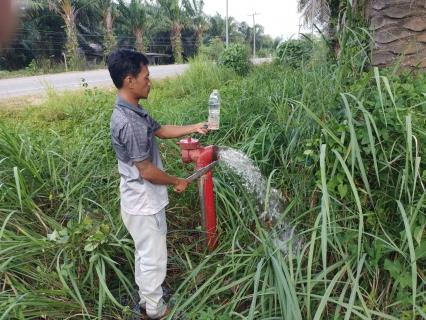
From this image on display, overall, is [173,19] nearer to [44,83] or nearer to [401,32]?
[44,83]

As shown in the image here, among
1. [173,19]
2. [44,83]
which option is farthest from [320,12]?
[173,19]

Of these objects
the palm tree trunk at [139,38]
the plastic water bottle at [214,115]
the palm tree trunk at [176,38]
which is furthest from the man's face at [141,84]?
the palm tree trunk at [176,38]

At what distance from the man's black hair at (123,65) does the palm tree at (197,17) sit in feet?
92.4

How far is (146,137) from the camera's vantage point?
1.73 metres

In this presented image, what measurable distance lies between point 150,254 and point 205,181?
59cm

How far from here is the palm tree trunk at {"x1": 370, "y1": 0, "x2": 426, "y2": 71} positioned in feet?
7.30

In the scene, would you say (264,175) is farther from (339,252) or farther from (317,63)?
(317,63)

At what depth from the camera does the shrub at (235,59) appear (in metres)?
7.74

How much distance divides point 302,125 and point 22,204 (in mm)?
2094

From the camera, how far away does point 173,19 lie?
3056cm

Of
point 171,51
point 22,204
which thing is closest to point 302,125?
point 22,204

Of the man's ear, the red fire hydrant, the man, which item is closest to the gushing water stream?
the red fire hydrant

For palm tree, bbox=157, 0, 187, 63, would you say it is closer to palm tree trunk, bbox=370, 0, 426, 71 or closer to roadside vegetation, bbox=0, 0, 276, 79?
roadside vegetation, bbox=0, 0, 276, 79

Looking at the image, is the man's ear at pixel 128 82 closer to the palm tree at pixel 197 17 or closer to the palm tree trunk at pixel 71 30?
the palm tree trunk at pixel 71 30
